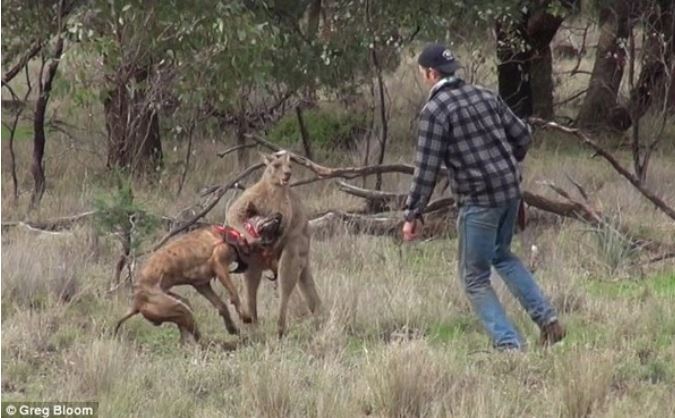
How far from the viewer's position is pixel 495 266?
855cm

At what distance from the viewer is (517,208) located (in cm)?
838

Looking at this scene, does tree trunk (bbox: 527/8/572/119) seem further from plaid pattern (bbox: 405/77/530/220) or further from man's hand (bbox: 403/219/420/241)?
man's hand (bbox: 403/219/420/241)

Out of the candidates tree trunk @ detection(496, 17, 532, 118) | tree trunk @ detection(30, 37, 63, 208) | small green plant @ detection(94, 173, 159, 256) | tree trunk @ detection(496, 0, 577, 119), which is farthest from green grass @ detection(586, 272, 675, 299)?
tree trunk @ detection(496, 17, 532, 118)

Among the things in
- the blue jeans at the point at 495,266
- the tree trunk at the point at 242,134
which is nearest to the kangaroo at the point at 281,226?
the blue jeans at the point at 495,266

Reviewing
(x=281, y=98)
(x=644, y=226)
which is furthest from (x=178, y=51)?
(x=281, y=98)

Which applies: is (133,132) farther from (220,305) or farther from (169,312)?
(169,312)

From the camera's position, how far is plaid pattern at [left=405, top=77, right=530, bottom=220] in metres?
8.01

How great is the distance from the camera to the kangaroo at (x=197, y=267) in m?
8.45

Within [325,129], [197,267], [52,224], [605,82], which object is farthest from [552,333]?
[605,82]

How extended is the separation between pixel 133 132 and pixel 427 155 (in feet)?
26.9

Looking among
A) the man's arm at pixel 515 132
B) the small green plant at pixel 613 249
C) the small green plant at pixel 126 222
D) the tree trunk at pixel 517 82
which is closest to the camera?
the man's arm at pixel 515 132

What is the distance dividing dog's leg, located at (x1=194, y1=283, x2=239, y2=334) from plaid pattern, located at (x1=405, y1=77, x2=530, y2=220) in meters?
1.47

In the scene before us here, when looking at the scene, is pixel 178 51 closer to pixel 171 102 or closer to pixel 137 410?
pixel 171 102

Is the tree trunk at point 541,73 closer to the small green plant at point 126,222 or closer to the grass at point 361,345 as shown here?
the grass at point 361,345
